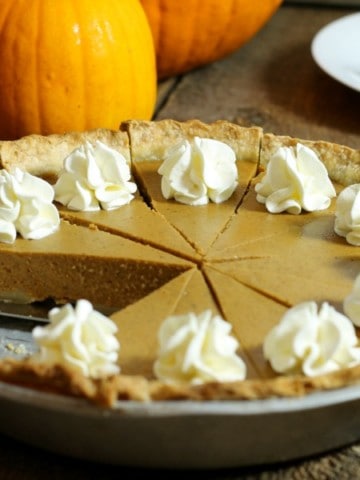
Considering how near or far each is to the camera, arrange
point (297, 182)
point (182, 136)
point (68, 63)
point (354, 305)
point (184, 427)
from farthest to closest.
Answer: point (68, 63) → point (182, 136) → point (297, 182) → point (354, 305) → point (184, 427)

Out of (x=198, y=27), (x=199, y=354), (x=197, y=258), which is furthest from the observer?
(x=198, y=27)

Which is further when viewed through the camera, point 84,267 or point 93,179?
point 93,179

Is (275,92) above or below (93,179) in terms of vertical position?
below

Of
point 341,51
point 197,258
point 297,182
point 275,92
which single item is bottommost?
point 275,92

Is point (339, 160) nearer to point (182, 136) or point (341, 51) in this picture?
point (182, 136)

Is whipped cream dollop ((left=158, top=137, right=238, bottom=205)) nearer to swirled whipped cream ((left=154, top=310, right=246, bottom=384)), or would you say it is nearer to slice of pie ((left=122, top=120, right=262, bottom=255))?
slice of pie ((left=122, top=120, right=262, bottom=255))

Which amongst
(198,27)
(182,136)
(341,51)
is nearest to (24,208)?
(182,136)

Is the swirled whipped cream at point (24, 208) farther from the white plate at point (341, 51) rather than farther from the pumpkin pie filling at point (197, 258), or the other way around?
the white plate at point (341, 51)

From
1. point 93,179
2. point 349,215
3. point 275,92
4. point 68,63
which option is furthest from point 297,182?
point 275,92
